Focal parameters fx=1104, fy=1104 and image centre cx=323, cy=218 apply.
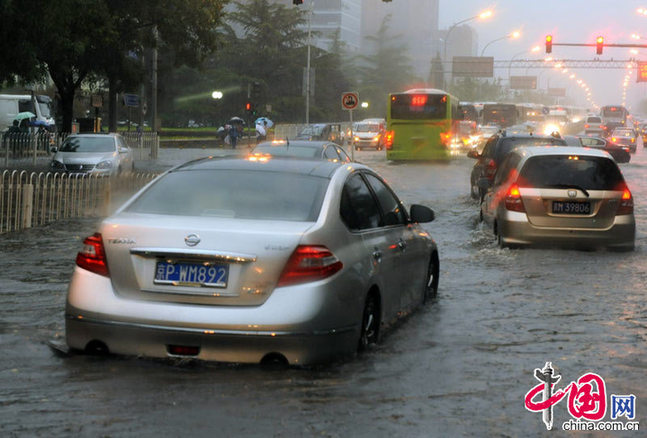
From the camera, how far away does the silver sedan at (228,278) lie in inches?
251

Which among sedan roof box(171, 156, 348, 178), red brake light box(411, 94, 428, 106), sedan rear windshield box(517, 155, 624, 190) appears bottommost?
sedan rear windshield box(517, 155, 624, 190)

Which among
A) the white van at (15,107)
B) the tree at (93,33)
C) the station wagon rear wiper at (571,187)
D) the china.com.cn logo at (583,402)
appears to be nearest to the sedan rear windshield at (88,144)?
the tree at (93,33)

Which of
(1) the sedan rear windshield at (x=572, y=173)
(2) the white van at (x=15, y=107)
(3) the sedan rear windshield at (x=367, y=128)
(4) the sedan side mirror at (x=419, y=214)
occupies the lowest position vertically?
(4) the sedan side mirror at (x=419, y=214)

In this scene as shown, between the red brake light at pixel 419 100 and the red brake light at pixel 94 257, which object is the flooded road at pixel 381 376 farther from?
the red brake light at pixel 419 100

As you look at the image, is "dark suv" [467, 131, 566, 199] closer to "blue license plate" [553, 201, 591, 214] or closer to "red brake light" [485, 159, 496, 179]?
"red brake light" [485, 159, 496, 179]

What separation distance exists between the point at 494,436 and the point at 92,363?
2680 millimetres

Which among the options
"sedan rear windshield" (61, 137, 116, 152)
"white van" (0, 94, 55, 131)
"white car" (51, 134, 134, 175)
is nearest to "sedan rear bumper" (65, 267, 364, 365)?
"white car" (51, 134, 134, 175)

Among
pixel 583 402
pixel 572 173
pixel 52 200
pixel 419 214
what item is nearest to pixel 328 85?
pixel 52 200

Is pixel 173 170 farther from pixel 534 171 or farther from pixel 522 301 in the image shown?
pixel 534 171

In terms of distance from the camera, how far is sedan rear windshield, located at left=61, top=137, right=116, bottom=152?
96.4ft

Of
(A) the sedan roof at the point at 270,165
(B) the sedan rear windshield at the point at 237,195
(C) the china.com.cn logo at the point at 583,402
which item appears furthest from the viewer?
(A) the sedan roof at the point at 270,165

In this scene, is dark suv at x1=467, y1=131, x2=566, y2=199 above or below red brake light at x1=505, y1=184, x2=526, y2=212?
above

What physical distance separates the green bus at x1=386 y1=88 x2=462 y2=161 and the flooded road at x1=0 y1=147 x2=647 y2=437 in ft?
112

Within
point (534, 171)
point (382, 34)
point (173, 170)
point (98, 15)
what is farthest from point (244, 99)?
Answer: point (173, 170)
